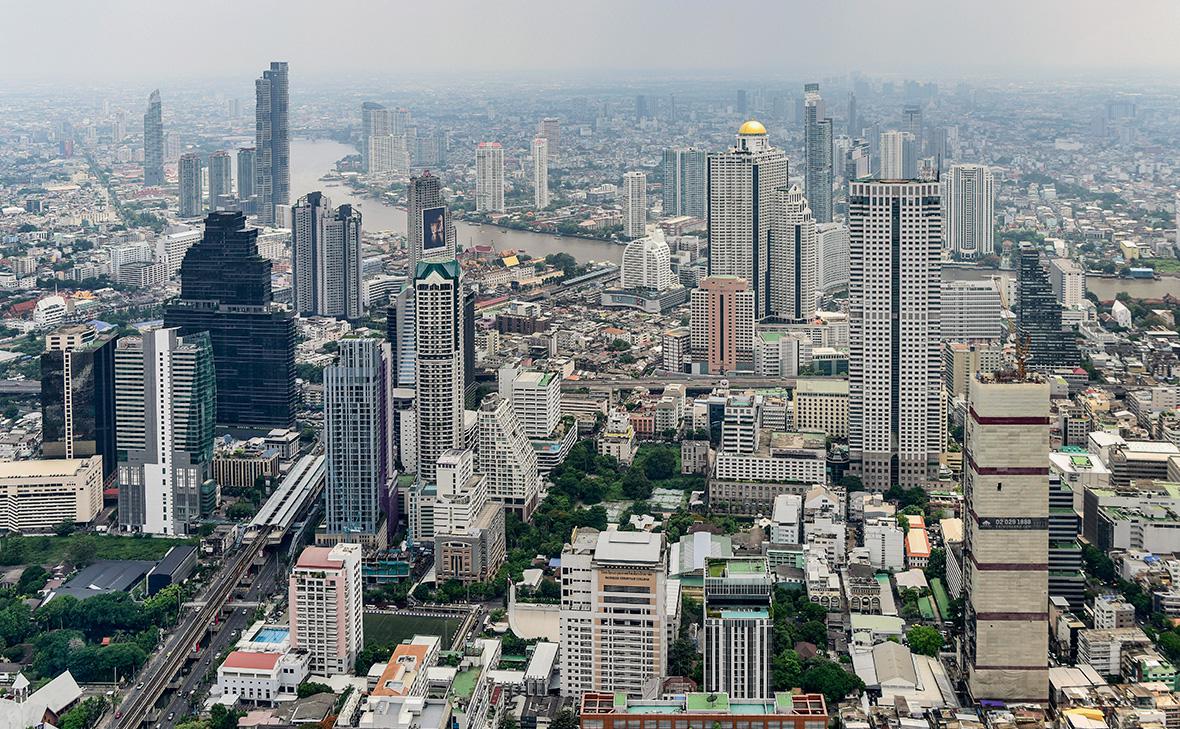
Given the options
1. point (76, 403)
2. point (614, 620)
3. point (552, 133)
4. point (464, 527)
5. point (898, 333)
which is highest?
point (552, 133)

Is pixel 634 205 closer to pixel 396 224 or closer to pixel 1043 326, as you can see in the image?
Result: pixel 396 224

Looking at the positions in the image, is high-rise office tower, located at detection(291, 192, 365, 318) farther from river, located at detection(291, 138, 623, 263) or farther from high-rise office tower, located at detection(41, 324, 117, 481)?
high-rise office tower, located at detection(41, 324, 117, 481)

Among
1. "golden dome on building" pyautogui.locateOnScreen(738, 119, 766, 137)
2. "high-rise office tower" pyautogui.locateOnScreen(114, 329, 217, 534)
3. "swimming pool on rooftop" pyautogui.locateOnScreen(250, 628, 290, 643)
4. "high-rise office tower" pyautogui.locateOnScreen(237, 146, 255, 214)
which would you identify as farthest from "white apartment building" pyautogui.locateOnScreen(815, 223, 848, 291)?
"swimming pool on rooftop" pyautogui.locateOnScreen(250, 628, 290, 643)

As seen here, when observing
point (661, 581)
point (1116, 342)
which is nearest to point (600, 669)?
point (661, 581)

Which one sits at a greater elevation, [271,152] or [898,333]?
[271,152]

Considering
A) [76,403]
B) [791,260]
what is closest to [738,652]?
[76,403]

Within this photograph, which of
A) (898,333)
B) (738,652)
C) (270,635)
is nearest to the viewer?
(738,652)
